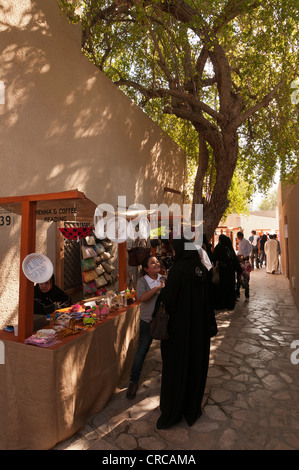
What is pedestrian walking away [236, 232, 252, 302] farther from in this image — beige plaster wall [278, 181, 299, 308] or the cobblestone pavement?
the cobblestone pavement

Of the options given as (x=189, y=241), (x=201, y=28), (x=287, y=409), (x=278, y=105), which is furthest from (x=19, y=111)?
(x=278, y=105)

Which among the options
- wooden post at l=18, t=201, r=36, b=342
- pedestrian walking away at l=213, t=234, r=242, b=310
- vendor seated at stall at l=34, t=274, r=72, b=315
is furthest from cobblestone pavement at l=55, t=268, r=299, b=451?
pedestrian walking away at l=213, t=234, r=242, b=310

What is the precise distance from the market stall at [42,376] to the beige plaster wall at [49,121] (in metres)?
1.47

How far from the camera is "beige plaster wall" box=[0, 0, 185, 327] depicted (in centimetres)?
485

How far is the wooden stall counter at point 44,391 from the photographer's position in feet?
9.91

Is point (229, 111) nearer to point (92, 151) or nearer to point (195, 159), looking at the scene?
point (92, 151)

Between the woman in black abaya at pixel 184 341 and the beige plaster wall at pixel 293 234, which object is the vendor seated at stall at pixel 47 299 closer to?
the woman in black abaya at pixel 184 341

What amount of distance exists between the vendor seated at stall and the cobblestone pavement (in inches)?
59.0

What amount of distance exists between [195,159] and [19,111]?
31.6 ft

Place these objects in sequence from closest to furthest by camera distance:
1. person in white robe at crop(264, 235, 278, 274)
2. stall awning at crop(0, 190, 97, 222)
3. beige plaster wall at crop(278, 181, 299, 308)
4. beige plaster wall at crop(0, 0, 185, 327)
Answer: stall awning at crop(0, 190, 97, 222), beige plaster wall at crop(0, 0, 185, 327), beige plaster wall at crop(278, 181, 299, 308), person in white robe at crop(264, 235, 278, 274)

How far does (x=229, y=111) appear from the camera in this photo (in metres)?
8.53

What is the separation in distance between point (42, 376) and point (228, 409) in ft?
7.09

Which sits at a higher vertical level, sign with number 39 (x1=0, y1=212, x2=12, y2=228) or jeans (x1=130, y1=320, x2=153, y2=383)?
sign with number 39 (x1=0, y1=212, x2=12, y2=228)

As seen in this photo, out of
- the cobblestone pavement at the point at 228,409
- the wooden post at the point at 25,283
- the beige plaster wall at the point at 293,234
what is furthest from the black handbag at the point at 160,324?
the beige plaster wall at the point at 293,234
